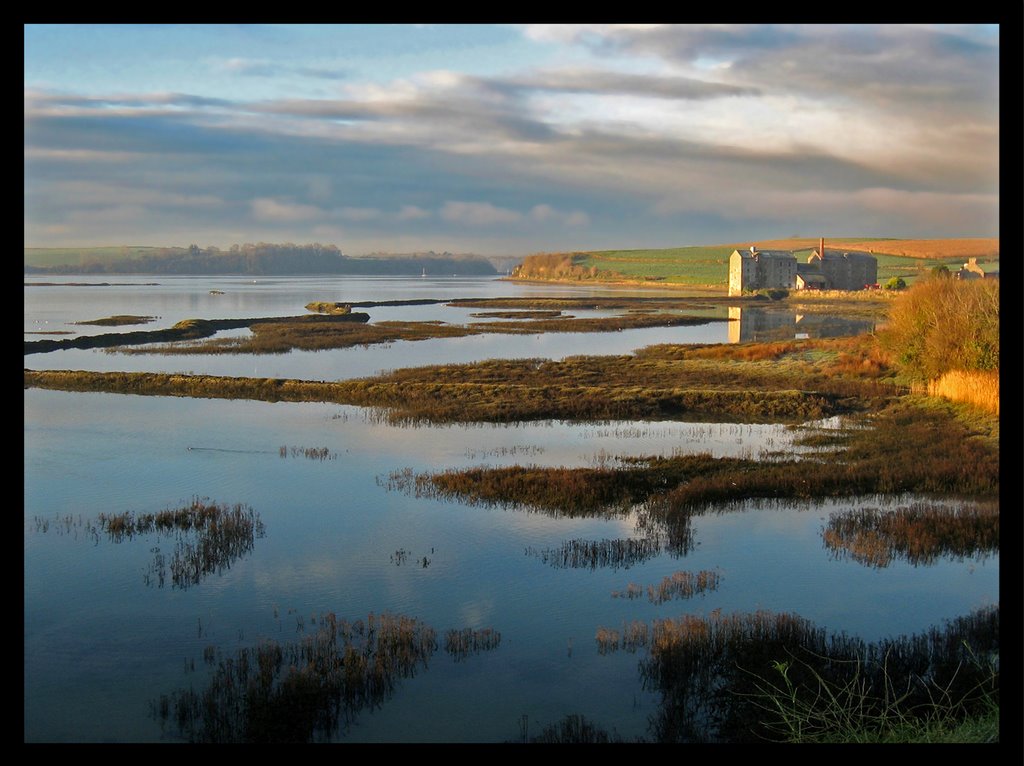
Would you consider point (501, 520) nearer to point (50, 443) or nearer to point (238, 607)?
point (238, 607)

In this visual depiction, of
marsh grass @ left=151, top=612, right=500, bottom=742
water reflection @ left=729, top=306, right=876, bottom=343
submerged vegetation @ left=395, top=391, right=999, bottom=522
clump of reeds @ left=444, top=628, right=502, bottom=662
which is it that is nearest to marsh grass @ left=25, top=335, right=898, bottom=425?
submerged vegetation @ left=395, top=391, right=999, bottom=522

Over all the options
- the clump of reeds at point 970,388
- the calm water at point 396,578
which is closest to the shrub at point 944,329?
the clump of reeds at point 970,388

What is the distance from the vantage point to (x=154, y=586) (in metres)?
15.3

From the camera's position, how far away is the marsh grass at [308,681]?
35.1 ft

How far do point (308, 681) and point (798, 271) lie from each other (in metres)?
113

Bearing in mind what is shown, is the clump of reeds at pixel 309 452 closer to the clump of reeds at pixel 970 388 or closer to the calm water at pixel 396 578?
the calm water at pixel 396 578

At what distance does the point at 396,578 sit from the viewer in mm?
15875

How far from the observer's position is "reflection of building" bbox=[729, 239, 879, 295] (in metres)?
116

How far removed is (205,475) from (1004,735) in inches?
825

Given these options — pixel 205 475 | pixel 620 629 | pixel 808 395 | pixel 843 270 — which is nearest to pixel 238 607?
pixel 620 629

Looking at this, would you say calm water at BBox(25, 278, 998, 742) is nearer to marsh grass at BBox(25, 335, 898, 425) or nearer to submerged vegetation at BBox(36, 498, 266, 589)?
submerged vegetation at BBox(36, 498, 266, 589)

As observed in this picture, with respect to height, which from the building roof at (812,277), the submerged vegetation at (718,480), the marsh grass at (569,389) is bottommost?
the submerged vegetation at (718,480)

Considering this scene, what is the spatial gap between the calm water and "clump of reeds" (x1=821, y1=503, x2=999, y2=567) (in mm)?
432

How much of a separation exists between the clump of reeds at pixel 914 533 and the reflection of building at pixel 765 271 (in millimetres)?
99376
